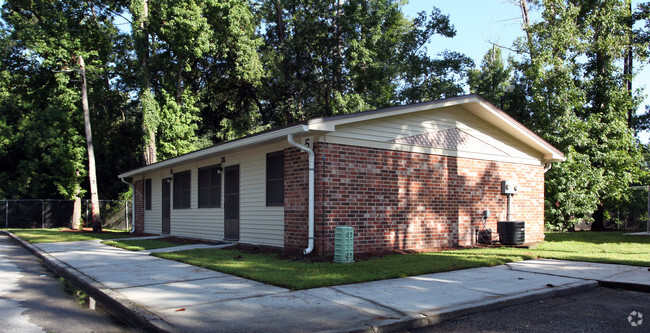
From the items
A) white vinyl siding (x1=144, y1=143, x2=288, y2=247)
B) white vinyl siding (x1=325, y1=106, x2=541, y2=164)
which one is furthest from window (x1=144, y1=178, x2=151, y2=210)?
white vinyl siding (x1=325, y1=106, x2=541, y2=164)

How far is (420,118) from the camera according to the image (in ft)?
37.9

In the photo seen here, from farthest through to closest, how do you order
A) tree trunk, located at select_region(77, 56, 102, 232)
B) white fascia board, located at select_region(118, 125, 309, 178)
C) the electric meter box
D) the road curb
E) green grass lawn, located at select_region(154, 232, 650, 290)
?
tree trunk, located at select_region(77, 56, 102, 232) < the electric meter box < white fascia board, located at select_region(118, 125, 309, 178) < green grass lawn, located at select_region(154, 232, 650, 290) < the road curb

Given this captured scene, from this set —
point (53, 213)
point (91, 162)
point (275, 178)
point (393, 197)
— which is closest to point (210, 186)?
point (275, 178)

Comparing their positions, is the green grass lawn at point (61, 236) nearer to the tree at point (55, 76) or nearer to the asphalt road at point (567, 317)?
the tree at point (55, 76)

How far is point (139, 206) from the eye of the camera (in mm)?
21062

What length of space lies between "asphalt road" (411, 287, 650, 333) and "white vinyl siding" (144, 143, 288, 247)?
611 cm

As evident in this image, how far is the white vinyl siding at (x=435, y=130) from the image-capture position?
10313 millimetres

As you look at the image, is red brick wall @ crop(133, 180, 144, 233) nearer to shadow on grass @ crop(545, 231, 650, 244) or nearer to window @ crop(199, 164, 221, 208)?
window @ crop(199, 164, 221, 208)

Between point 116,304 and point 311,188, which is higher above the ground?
point 311,188

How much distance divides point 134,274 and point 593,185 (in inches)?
729

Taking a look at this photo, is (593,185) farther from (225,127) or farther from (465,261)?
(225,127)

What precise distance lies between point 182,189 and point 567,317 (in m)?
13.8

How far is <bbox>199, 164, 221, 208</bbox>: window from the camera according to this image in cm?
1421

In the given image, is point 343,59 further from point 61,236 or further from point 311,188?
point 311,188
